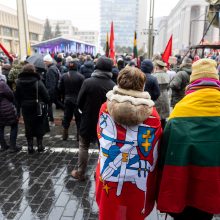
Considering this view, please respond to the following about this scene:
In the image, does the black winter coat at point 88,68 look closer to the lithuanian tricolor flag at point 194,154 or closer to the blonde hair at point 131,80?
the blonde hair at point 131,80

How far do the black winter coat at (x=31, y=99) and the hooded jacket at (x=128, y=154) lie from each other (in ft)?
11.4

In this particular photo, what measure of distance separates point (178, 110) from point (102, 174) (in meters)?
0.92

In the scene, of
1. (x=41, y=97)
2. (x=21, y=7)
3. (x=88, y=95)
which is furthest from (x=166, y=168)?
(x=21, y=7)

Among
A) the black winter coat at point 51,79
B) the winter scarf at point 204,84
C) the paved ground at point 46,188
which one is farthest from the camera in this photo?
the black winter coat at point 51,79

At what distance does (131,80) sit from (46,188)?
9.20 ft

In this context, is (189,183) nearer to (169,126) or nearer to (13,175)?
(169,126)

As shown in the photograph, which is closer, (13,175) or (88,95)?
(88,95)

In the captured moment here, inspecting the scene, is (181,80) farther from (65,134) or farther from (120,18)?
(120,18)

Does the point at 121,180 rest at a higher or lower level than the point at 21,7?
lower

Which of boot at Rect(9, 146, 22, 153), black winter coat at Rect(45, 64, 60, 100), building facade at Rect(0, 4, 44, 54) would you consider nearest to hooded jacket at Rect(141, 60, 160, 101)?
boot at Rect(9, 146, 22, 153)

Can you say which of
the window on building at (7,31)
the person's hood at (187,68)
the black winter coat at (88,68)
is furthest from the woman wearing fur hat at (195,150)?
the window on building at (7,31)

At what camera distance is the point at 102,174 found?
2637 mm

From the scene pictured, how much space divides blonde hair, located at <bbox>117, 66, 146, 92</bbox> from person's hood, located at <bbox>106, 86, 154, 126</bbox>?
66mm

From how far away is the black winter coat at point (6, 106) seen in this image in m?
5.87
